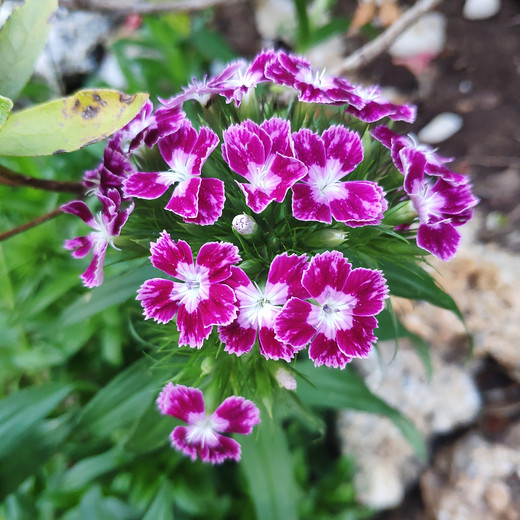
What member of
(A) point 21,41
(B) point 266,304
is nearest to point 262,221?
(B) point 266,304

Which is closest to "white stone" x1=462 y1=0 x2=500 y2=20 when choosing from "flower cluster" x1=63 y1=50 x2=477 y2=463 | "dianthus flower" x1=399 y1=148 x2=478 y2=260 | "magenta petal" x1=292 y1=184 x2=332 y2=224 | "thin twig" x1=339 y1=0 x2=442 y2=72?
"thin twig" x1=339 y1=0 x2=442 y2=72

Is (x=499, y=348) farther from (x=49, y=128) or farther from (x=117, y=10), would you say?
(x=117, y=10)

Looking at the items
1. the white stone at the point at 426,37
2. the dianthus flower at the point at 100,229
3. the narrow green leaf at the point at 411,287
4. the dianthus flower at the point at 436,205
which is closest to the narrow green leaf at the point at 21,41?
the dianthus flower at the point at 100,229

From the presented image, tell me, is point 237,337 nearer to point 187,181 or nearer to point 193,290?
point 193,290

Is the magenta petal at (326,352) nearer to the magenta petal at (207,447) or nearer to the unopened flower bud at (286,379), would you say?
the unopened flower bud at (286,379)

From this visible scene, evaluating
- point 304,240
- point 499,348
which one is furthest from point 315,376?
point 499,348
